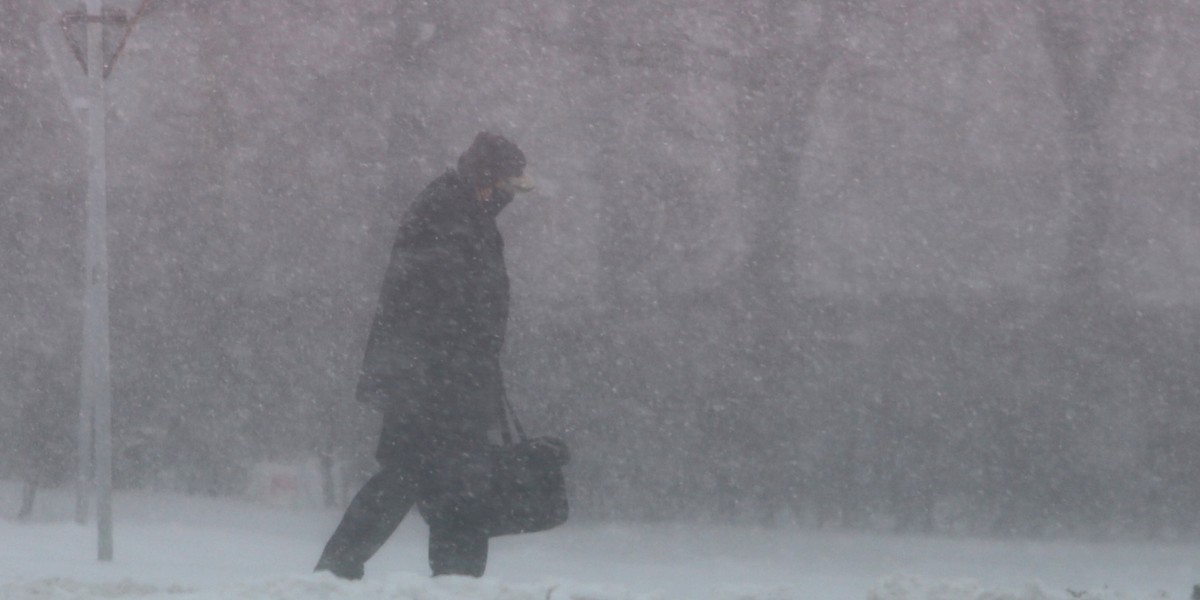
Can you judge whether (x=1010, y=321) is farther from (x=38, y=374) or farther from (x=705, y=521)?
(x=38, y=374)

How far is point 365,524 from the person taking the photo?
5164mm

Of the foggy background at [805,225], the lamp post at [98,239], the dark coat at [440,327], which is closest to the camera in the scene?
the dark coat at [440,327]

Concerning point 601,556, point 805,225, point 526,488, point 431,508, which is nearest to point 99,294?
point 431,508

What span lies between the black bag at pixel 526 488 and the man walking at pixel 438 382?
0.05 m

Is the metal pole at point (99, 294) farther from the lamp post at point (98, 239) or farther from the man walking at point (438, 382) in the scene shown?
the man walking at point (438, 382)

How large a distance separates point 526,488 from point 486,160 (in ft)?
3.85

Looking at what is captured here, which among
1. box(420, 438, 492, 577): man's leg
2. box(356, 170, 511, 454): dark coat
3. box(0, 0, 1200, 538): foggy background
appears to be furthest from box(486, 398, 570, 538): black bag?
box(0, 0, 1200, 538): foggy background

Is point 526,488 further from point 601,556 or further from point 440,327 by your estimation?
point 601,556

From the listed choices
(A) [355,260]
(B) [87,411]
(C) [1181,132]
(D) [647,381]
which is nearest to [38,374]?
(B) [87,411]

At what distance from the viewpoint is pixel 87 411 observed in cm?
702

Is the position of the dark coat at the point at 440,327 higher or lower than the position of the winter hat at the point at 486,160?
lower

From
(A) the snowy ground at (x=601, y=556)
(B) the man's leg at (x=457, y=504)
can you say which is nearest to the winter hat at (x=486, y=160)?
(B) the man's leg at (x=457, y=504)

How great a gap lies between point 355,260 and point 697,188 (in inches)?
66.2

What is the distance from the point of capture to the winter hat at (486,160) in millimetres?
5277
